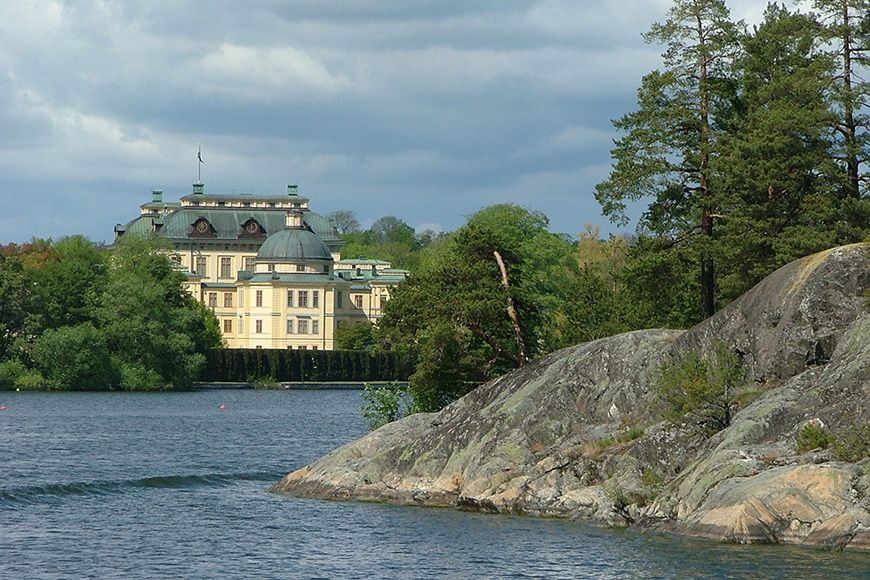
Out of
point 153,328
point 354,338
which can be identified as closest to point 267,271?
point 354,338

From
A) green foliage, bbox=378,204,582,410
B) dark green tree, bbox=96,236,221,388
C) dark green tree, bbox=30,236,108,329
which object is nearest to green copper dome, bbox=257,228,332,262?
dark green tree, bbox=96,236,221,388

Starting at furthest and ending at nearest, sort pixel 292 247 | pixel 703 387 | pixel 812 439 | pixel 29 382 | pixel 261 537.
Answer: pixel 292 247, pixel 29 382, pixel 261 537, pixel 703 387, pixel 812 439

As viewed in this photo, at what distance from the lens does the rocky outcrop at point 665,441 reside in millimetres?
31516

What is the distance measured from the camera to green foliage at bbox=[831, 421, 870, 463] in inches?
1256

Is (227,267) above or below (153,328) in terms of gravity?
above

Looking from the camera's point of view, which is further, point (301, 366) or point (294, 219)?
point (294, 219)

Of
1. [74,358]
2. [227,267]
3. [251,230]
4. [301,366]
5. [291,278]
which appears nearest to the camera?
[74,358]

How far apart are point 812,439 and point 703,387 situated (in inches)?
138

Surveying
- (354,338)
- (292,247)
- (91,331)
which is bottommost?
(91,331)

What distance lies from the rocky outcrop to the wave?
6111 millimetres

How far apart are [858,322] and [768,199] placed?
12.6 m

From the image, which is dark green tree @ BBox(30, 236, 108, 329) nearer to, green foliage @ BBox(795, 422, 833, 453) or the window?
the window

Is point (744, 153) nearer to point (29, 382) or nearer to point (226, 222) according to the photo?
point (29, 382)

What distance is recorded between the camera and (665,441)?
1433 inches
